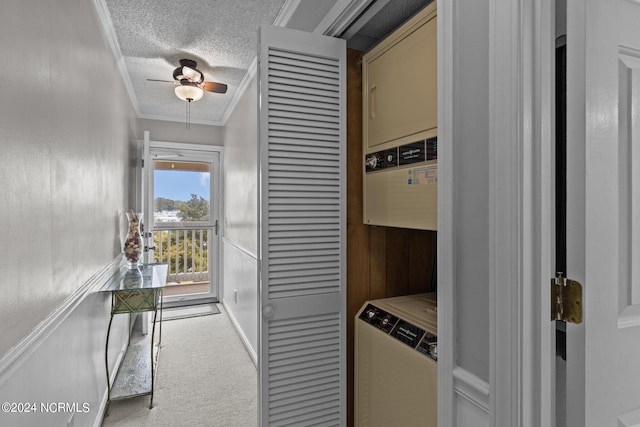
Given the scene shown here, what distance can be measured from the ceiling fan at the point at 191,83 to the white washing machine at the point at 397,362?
227 centimetres

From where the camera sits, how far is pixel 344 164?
170 cm

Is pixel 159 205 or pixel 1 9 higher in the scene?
pixel 1 9

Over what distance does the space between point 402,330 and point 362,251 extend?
1.68ft

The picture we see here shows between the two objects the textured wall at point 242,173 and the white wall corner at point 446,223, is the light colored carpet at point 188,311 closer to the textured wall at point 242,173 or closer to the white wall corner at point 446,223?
the textured wall at point 242,173

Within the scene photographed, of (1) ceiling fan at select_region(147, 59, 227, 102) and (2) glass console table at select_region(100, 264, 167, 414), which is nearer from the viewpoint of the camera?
(2) glass console table at select_region(100, 264, 167, 414)

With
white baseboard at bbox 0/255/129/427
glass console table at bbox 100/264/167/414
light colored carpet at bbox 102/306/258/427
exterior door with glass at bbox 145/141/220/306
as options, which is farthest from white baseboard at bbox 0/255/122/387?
exterior door with glass at bbox 145/141/220/306

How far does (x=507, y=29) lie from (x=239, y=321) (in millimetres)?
3496

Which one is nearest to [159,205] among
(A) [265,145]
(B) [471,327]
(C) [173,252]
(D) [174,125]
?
(C) [173,252]

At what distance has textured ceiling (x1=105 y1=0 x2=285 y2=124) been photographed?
206 cm

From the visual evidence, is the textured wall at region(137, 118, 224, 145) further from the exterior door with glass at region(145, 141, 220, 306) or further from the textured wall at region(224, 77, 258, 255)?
the textured wall at region(224, 77, 258, 255)
